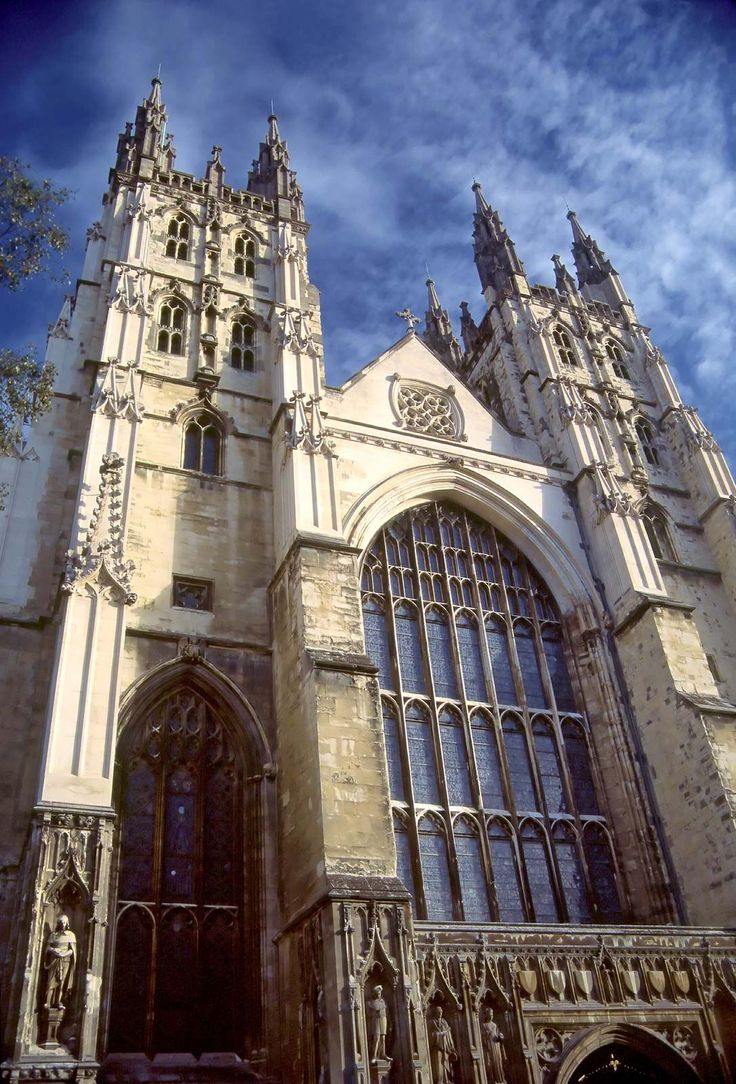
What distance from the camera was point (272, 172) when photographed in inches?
1021

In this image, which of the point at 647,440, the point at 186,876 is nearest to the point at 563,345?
the point at 647,440

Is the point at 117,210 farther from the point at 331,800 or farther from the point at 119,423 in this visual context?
the point at 331,800

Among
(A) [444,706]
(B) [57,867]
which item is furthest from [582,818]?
(B) [57,867]

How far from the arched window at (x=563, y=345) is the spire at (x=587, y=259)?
17.6ft

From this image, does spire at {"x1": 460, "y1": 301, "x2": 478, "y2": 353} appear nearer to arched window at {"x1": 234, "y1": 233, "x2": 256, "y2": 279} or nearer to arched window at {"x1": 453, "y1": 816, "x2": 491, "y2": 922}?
arched window at {"x1": 234, "y1": 233, "x2": 256, "y2": 279}

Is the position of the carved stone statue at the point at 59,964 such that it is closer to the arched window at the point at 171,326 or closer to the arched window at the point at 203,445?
the arched window at the point at 203,445

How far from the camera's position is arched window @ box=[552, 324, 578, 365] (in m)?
24.6

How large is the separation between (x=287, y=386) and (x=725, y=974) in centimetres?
1270

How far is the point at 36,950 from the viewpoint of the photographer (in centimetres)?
981

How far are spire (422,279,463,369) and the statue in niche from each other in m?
21.5

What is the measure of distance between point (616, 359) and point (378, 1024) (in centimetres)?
2057

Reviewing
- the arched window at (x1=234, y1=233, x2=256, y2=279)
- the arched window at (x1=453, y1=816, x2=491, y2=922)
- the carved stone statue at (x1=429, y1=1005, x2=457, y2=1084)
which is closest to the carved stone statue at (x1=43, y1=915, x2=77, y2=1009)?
the carved stone statue at (x1=429, y1=1005, x2=457, y2=1084)

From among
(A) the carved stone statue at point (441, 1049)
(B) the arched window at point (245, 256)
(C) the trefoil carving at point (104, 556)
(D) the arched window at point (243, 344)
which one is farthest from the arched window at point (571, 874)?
(B) the arched window at point (245, 256)

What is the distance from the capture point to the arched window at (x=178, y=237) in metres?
21.5
